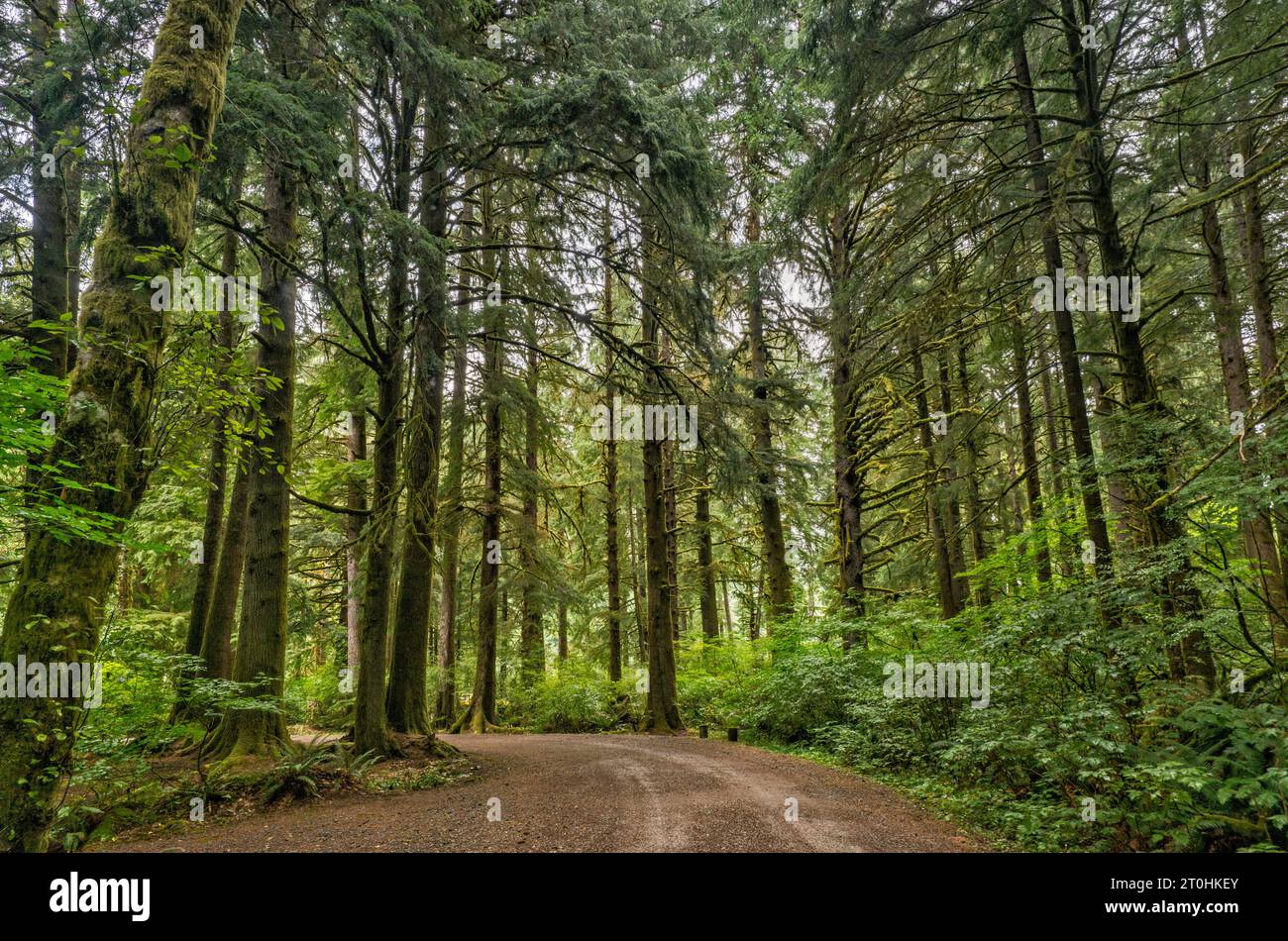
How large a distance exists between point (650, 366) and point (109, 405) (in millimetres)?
6652

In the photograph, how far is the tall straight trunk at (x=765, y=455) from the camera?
40.1ft

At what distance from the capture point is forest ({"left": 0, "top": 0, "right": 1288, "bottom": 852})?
155 inches

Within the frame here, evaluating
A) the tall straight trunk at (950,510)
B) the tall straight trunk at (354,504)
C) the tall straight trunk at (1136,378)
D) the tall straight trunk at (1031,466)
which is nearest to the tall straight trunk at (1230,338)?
the tall straight trunk at (1136,378)

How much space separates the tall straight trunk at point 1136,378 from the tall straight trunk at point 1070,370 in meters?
0.44

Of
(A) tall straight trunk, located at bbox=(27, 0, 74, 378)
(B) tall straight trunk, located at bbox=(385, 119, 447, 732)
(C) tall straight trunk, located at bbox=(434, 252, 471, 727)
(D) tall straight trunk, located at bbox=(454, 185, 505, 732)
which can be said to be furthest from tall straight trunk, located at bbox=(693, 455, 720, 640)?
(A) tall straight trunk, located at bbox=(27, 0, 74, 378)

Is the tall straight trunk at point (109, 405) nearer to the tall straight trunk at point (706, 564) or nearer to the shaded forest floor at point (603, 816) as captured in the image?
the shaded forest floor at point (603, 816)

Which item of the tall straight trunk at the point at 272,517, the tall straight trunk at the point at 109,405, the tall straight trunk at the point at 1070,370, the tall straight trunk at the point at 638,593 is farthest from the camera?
the tall straight trunk at the point at 638,593

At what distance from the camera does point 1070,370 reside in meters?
7.30

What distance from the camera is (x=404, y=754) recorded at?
8.24 meters

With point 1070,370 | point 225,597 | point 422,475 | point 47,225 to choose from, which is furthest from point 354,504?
point 1070,370

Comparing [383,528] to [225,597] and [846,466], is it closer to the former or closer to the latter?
[225,597]

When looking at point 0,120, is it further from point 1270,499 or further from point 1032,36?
point 1032,36

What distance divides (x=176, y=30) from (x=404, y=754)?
27.0 ft
